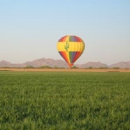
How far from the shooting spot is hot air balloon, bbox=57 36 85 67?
269 ft

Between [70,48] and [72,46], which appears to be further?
[72,46]

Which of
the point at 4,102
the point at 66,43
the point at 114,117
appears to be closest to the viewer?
the point at 114,117

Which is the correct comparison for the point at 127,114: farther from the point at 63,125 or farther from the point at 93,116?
the point at 63,125

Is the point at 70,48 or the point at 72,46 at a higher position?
the point at 72,46

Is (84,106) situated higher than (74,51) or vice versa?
(74,51)

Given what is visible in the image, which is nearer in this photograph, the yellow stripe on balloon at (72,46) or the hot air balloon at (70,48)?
the yellow stripe on balloon at (72,46)

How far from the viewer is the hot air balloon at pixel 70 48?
82.0 metres

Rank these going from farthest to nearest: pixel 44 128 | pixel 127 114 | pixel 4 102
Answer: pixel 4 102
pixel 127 114
pixel 44 128

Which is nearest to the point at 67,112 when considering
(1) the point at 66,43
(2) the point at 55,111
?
(2) the point at 55,111

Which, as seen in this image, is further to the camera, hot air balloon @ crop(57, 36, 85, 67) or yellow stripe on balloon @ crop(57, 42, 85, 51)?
hot air balloon @ crop(57, 36, 85, 67)

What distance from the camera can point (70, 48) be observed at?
81.4m

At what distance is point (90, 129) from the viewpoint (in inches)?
346

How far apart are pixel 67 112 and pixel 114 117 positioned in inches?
71.0

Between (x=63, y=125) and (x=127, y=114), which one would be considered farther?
(x=127, y=114)
